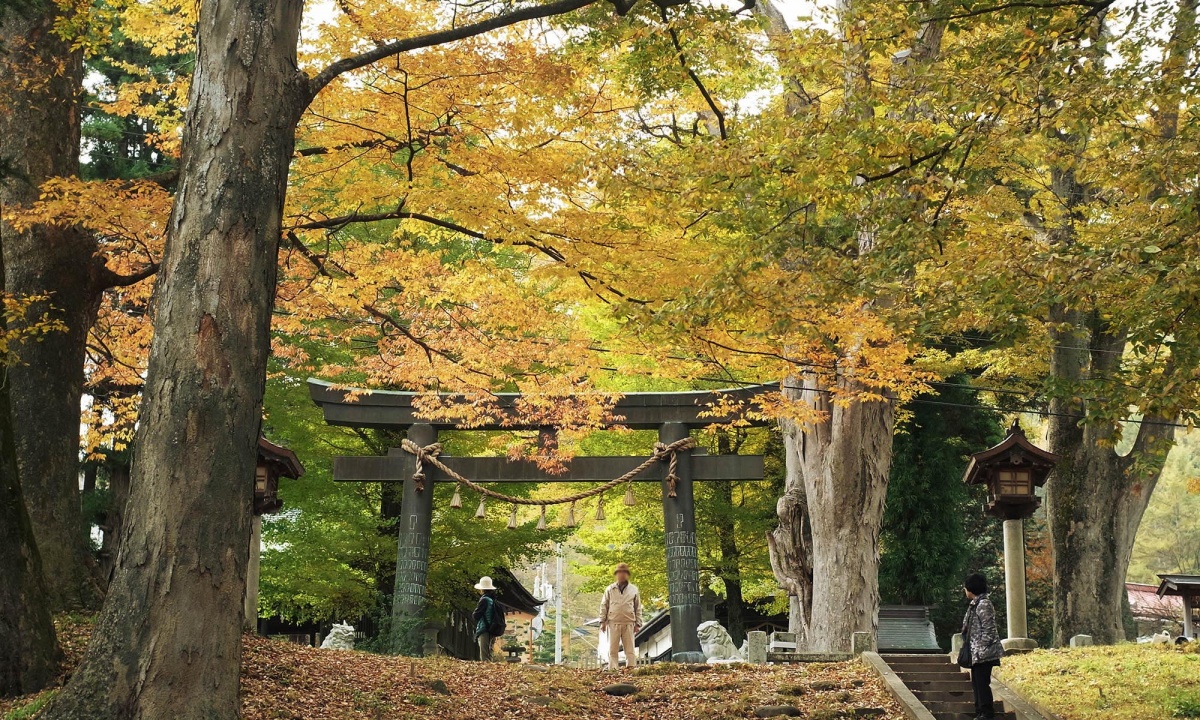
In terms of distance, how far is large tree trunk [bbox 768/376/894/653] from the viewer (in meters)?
12.6

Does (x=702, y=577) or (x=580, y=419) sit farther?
(x=702, y=577)

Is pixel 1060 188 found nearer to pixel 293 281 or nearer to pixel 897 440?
pixel 897 440

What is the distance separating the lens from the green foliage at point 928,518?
20562mm

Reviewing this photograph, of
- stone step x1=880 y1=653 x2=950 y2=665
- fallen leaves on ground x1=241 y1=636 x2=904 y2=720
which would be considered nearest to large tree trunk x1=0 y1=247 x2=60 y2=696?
fallen leaves on ground x1=241 y1=636 x2=904 y2=720

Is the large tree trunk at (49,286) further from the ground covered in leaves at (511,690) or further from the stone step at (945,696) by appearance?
A: the stone step at (945,696)

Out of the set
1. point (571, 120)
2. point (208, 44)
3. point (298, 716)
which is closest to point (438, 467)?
point (571, 120)

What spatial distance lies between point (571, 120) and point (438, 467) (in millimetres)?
8219

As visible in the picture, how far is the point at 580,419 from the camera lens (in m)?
14.3

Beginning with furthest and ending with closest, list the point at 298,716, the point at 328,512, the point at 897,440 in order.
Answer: the point at 897,440 → the point at 328,512 → the point at 298,716

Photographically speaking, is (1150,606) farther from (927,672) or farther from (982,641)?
(982,641)

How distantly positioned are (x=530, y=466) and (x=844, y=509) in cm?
565

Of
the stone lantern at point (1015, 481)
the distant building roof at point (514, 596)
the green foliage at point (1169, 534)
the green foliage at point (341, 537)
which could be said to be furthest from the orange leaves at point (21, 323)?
the green foliage at point (1169, 534)

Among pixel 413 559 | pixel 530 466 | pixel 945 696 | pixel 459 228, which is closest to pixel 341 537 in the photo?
pixel 413 559

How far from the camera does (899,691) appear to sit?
8.68m
